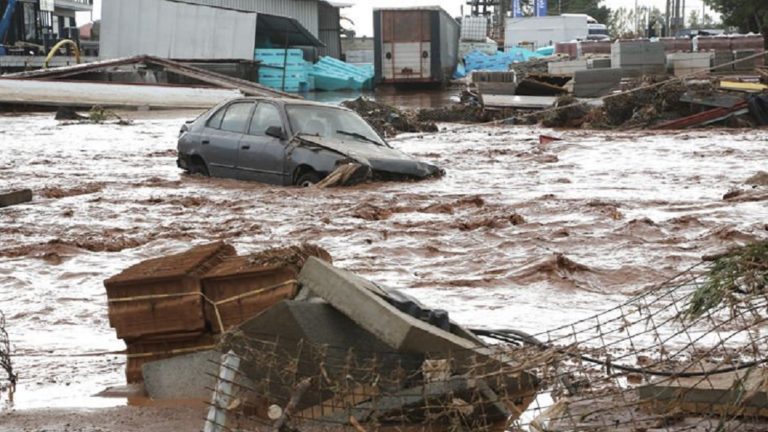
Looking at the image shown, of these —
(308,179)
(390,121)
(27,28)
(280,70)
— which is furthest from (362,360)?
(27,28)

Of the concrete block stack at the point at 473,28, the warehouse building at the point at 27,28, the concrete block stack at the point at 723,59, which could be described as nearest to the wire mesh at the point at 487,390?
the concrete block stack at the point at 723,59

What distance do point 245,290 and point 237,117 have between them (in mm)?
10751

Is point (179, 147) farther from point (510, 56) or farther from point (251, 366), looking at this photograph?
point (510, 56)

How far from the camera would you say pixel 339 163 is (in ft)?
50.8

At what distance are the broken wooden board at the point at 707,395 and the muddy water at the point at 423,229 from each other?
8.75 ft

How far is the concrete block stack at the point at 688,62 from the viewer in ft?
122

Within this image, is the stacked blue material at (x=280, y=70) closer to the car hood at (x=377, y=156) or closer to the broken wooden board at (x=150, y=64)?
the broken wooden board at (x=150, y=64)

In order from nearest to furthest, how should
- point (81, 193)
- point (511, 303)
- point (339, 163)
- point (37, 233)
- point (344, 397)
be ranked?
point (344, 397)
point (511, 303)
point (37, 233)
point (339, 163)
point (81, 193)

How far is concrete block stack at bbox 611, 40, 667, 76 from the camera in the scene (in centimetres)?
3550

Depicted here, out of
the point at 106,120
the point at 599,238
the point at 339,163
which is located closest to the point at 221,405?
the point at 599,238

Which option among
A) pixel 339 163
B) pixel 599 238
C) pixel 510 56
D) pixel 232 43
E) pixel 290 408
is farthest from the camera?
pixel 510 56

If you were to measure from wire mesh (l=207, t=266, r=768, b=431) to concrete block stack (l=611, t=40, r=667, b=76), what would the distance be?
30.8 metres

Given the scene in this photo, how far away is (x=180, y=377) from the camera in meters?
6.12

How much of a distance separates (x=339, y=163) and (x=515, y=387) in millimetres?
10527
